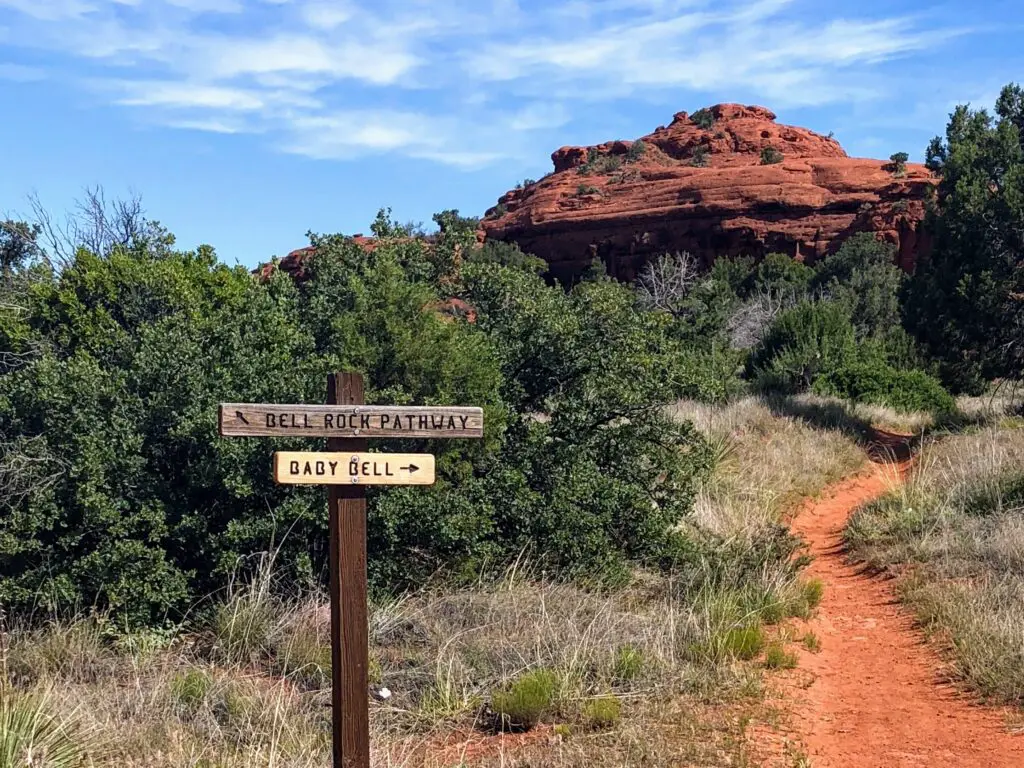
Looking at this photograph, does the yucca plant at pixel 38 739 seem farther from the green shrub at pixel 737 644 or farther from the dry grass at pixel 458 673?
the green shrub at pixel 737 644

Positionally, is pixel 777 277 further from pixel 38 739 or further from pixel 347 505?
pixel 38 739

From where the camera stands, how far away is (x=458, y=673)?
648 centimetres

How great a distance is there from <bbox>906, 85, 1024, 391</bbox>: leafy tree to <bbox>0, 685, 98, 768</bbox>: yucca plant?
18102 mm

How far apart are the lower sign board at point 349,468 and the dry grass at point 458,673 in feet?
4.43

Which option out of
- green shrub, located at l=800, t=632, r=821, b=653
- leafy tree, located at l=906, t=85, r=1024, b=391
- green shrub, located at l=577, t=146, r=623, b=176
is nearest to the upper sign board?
green shrub, located at l=800, t=632, r=821, b=653

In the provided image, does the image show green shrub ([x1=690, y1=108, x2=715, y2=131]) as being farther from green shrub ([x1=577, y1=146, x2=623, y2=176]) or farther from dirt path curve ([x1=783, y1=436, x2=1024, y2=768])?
dirt path curve ([x1=783, y1=436, x2=1024, y2=768])

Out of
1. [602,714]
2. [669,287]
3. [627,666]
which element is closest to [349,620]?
[602,714]

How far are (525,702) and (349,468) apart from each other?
7.63 feet

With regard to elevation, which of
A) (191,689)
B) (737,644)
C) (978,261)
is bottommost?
(737,644)

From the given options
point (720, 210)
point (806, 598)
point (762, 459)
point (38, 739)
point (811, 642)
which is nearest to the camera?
point (38, 739)

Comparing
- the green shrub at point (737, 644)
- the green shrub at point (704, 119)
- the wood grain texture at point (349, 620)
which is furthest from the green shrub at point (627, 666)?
the green shrub at point (704, 119)

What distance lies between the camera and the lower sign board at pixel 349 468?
4.19 m

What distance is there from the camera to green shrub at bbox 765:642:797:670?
275 inches

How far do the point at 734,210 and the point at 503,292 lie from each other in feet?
164
